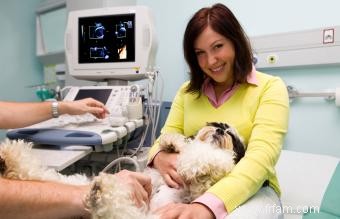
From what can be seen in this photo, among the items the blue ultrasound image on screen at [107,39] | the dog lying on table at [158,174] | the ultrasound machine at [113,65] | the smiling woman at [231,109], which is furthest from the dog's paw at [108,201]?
the blue ultrasound image on screen at [107,39]

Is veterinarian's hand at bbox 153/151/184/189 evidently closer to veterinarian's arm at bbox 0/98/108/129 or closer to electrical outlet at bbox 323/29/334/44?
veterinarian's arm at bbox 0/98/108/129

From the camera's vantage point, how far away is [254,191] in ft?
3.01

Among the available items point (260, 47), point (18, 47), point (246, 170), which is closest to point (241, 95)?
point (246, 170)

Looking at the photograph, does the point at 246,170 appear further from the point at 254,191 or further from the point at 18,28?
the point at 18,28

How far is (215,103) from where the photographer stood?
1193mm

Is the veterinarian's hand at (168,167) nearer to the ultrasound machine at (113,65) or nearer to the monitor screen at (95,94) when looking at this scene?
the ultrasound machine at (113,65)

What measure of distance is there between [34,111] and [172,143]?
0.78 metres

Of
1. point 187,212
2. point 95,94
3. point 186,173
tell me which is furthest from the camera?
point 95,94

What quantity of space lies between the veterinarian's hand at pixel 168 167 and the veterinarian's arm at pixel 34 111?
21.9 inches

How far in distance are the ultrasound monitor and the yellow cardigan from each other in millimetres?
587

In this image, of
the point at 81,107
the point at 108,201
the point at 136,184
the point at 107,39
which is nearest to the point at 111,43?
the point at 107,39

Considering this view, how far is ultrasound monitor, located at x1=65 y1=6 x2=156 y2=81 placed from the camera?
5.84 ft

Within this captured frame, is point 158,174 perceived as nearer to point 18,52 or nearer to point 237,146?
point 237,146

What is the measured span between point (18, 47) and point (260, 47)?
2177 mm
